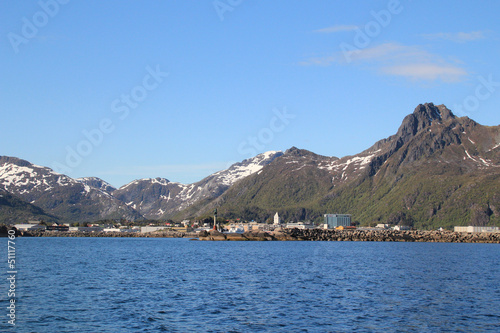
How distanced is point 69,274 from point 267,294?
32548 millimetres

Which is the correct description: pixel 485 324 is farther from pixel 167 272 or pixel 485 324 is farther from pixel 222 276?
pixel 167 272

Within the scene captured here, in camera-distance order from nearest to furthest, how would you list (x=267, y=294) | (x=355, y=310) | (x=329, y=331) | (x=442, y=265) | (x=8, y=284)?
(x=329, y=331)
(x=355, y=310)
(x=267, y=294)
(x=8, y=284)
(x=442, y=265)

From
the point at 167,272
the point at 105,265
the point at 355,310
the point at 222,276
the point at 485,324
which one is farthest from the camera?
the point at 105,265

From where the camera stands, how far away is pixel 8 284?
195ft

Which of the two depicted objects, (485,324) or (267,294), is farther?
(267,294)

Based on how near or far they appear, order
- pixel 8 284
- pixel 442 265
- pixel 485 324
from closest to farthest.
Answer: pixel 485 324 → pixel 8 284 → pixel 442 265

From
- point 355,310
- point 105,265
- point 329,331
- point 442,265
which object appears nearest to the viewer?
point 329,331

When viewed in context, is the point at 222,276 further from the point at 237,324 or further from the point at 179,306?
the point at 237,324

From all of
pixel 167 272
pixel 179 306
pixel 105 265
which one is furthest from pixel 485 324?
pixel 105 265

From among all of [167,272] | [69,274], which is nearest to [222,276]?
[167,272]

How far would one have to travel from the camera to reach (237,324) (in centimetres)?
4038

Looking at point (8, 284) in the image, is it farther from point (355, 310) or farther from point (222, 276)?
point (355, 310)

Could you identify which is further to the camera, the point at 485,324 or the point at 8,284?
the point at 8,284

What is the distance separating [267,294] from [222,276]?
18058mm
